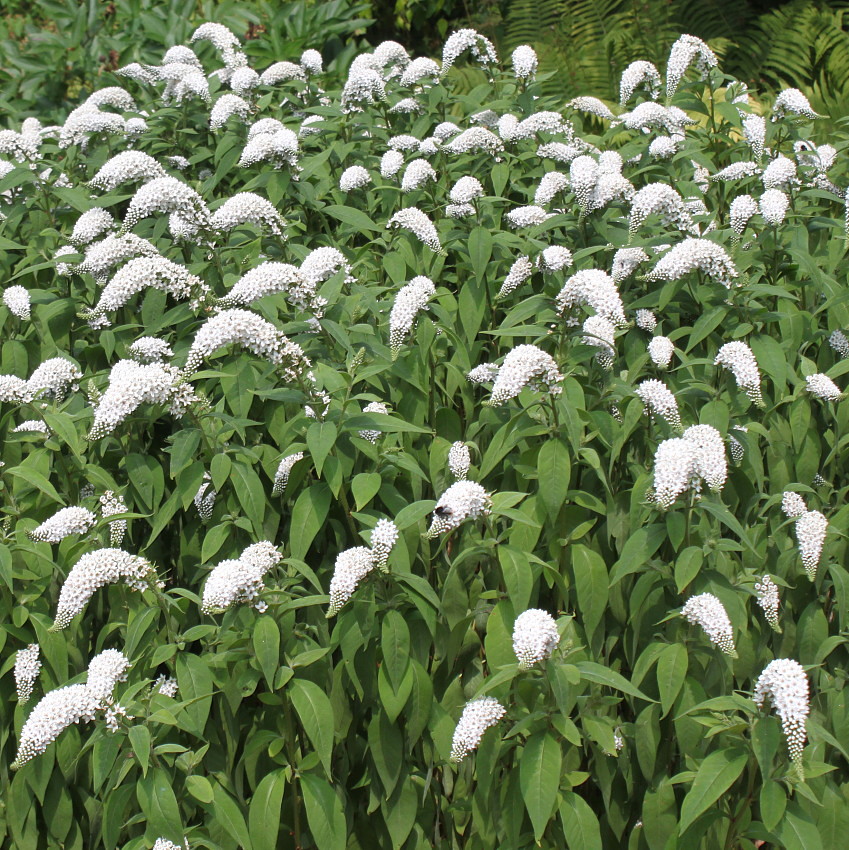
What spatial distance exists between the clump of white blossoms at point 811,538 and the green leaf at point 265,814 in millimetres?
1583

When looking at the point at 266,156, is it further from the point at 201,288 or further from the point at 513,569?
the point at 513,569

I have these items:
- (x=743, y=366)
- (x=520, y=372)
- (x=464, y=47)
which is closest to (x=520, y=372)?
(x=520, y=372)

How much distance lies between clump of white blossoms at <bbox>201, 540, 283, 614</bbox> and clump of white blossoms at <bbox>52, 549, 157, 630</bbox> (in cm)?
28

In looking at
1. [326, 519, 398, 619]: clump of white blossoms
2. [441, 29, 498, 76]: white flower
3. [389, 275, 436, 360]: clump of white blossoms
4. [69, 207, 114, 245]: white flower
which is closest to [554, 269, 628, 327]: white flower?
[389, 275, 436, 360]: clump of white blossoms

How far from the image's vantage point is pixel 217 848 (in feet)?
8.45

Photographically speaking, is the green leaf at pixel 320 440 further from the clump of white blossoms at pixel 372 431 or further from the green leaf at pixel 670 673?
the green leaf at pixel 670 673

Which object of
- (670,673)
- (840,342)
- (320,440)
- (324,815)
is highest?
(320,440)

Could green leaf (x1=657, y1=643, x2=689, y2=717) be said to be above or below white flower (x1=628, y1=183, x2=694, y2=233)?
below

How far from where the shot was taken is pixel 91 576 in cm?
258

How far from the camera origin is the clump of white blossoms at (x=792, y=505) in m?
2.83

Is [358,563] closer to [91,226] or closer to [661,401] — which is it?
[661,401]

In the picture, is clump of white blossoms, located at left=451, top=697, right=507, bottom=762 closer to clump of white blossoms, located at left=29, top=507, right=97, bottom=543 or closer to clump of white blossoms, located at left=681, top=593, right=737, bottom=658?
clump of white blossoms, located at left=681, top=593, right=737, bottom=658

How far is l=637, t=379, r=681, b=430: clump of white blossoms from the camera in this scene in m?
2.82

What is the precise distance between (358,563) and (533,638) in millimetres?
501
